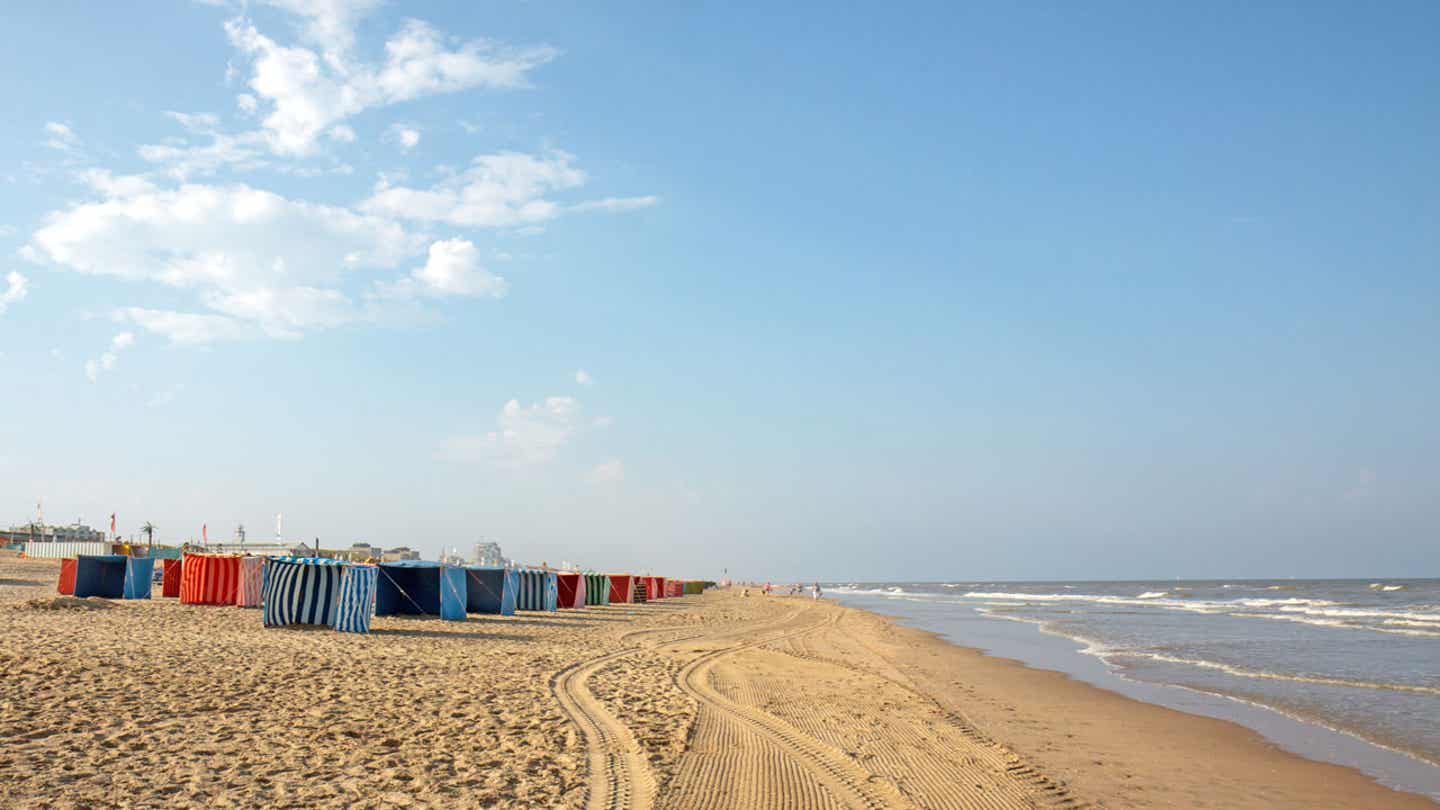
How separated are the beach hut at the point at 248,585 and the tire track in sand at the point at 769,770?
16366 mm

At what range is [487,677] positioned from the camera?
10711 mm

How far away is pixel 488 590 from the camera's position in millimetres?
22391

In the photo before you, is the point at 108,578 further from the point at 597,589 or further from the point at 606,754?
the point at 606,754

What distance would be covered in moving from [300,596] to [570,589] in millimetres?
13759

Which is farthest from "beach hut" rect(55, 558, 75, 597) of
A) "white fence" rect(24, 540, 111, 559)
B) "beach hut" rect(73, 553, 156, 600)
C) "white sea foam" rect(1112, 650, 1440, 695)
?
"white fence" rect(24, 540, 111, 559)

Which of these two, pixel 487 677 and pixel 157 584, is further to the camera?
pixel 157 584

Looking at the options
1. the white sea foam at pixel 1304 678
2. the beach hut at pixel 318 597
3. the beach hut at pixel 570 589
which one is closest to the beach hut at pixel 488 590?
the beach hut at pixel 318 597

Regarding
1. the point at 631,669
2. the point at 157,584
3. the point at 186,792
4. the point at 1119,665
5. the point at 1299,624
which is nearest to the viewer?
the point at 186,792

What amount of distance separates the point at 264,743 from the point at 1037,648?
60.4 feet

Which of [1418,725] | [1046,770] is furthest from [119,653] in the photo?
[1418,725]

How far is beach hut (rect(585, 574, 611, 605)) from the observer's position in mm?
32188

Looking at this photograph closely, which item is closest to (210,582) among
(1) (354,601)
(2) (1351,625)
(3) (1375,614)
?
(1) (354,601)

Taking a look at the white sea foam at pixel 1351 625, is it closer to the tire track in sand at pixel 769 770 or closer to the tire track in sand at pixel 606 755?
the tire track in sand at pixel 769 770

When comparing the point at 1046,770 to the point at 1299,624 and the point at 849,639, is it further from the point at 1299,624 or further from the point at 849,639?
the point at 1299,624
